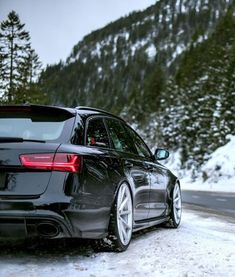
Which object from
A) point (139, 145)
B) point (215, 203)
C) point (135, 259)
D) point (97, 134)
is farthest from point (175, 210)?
point (215, 203)

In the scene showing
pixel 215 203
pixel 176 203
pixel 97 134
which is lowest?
pixel 215 203

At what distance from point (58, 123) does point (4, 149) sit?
0.60m

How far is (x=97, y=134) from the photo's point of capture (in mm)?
5324

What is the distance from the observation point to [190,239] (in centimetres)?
607

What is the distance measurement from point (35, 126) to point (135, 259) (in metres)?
1.52

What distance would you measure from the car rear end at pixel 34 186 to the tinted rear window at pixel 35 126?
0.16ft

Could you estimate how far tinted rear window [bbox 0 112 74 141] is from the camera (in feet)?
15.6

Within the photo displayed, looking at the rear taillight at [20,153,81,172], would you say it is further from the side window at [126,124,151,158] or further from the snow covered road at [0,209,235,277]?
the side window at [126,124,151,158]

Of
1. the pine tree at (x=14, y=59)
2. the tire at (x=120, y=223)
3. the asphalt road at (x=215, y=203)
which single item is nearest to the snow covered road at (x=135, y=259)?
the tire at (x=120, y=223)

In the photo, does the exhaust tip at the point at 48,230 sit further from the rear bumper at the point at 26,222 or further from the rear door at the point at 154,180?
the rear door at the point at 154,180

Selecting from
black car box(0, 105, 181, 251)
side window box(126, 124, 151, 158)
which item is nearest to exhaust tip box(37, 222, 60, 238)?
black car box(0, 105, 181, 251)

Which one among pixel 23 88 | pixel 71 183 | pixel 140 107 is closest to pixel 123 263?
pixel 71 183

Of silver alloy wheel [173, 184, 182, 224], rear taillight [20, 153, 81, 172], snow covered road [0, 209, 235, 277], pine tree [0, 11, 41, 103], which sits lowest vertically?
snow covered road [0, 209, 235, 277]

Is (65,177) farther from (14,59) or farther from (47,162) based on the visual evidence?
(14,59)
